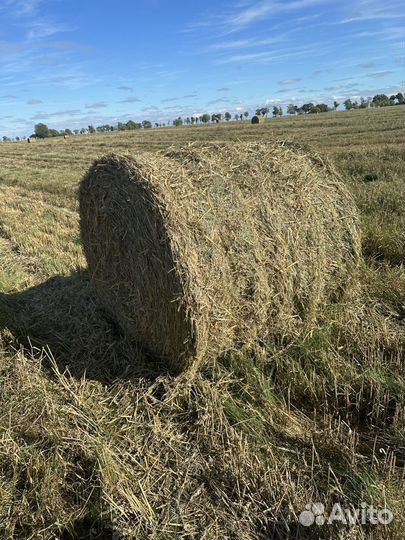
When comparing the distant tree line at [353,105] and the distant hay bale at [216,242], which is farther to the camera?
the distant tree line at [353,105]

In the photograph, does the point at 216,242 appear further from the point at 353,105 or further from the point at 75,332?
the point at 353,105

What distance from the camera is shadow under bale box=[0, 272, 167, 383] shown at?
14.7ft

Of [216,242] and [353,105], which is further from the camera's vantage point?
[353,105]

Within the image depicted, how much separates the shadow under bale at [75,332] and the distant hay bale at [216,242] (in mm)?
229

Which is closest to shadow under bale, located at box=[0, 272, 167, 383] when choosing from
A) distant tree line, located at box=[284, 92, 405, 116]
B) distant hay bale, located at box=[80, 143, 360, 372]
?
distant hay bale, located at box=[80, 143, 360, 372]

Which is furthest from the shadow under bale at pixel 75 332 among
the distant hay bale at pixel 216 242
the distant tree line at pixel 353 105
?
the distant tree line at pixel 353 105

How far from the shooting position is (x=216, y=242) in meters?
3.94

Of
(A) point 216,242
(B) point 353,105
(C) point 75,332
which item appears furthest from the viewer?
(B) point 353,105

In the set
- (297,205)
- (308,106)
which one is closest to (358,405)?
(297,205)

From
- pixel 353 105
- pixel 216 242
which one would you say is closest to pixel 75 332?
pixel 216 242

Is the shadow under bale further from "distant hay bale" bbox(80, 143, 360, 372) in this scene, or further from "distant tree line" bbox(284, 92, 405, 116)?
"distant tree line" bbox(284, 92, 405, 116)

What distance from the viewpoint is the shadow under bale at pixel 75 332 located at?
4473mm

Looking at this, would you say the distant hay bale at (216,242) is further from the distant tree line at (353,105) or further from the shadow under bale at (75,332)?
the distant tree line at (353,105)

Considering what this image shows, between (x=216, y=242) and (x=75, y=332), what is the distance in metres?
2.09
